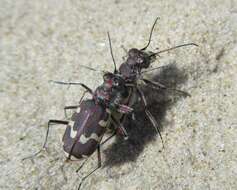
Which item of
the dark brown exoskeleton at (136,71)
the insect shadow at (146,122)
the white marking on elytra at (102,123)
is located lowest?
the insect shadow at (146,122)

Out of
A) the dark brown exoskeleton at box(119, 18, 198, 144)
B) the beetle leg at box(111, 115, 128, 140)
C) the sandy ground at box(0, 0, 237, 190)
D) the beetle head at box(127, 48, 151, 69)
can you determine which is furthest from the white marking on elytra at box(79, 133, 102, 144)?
the beetle head at box(127, 48, 151, 69)

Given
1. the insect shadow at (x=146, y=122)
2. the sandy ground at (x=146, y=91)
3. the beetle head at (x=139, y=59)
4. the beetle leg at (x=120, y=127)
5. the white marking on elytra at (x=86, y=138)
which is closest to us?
the white marking on elytra at (x=86, y=138)

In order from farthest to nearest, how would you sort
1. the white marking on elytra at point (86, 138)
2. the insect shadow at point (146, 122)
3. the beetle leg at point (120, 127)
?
the insect shadow at point (146, 122)
the beetle leg at point (120, 127)
the white marking on elytra at point (86, 138)

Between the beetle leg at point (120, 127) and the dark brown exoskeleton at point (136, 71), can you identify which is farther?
the dark brown exoskeleton at point (136, 71)

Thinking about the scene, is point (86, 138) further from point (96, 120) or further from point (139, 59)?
point (139, 59)

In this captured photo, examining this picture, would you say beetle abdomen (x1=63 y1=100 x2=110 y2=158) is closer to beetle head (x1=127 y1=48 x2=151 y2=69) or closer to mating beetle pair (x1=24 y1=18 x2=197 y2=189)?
mating beetle pair (x1=24 y1=18 x2=197 y2=189)

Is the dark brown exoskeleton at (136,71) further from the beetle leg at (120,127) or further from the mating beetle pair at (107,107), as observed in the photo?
the beetle leg at (120,127)

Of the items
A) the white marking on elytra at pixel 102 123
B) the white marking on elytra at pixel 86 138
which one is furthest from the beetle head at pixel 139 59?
the white marking on elytra at pixel 86 138
